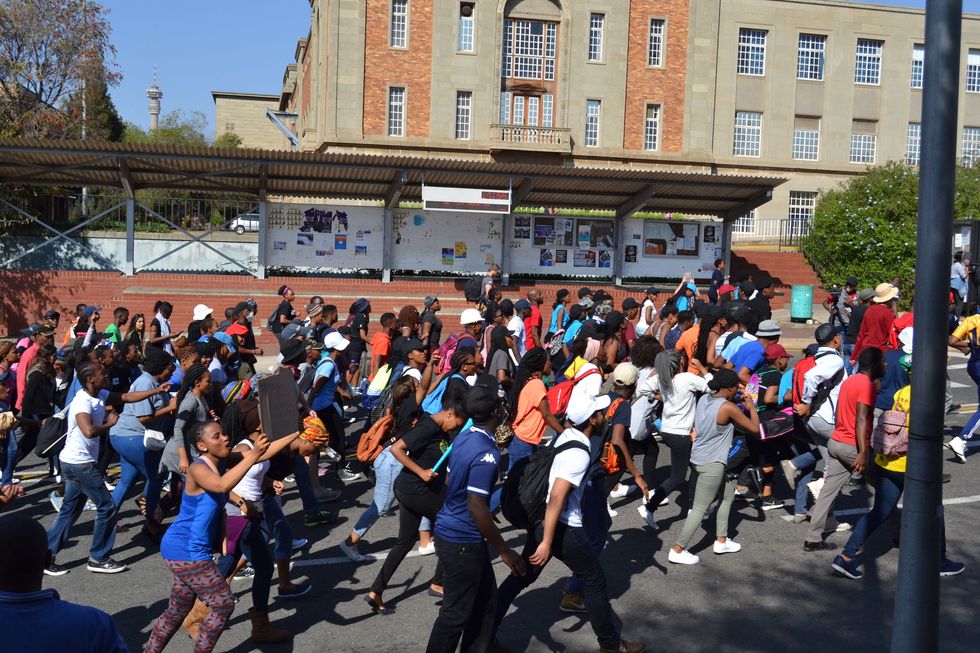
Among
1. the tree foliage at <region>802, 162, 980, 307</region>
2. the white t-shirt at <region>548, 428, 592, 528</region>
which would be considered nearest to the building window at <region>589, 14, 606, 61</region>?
the tree foliage at <region>802, 162, 980, 307</region>

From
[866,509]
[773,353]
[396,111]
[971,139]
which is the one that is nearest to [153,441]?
[773,353]

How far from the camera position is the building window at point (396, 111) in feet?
139

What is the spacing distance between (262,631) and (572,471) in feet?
7.98

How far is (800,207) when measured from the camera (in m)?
46.7

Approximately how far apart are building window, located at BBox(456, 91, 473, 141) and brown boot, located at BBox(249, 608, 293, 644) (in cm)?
3843

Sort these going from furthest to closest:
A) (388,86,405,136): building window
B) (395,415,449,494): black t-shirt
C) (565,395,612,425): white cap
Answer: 1. (388,86,405,136): building window
2. (395,415,449,494): black t-shirt
3. (565,395,612,425): white cap

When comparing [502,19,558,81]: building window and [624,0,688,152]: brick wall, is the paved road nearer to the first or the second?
[502,19,558,81]: building window

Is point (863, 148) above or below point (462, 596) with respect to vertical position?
above

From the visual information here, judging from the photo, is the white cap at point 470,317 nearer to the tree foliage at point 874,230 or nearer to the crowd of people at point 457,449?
the crowd of people at point 457,449

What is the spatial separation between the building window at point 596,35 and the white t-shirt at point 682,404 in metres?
37.7

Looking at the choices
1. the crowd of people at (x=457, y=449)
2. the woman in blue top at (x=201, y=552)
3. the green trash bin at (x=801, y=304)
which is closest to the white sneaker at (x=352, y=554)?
the crowd of people at (x=457, y=449)

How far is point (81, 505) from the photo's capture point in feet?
24.9

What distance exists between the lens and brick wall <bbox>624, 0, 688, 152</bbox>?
43.7m

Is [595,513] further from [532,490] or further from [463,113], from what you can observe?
[463,113]
